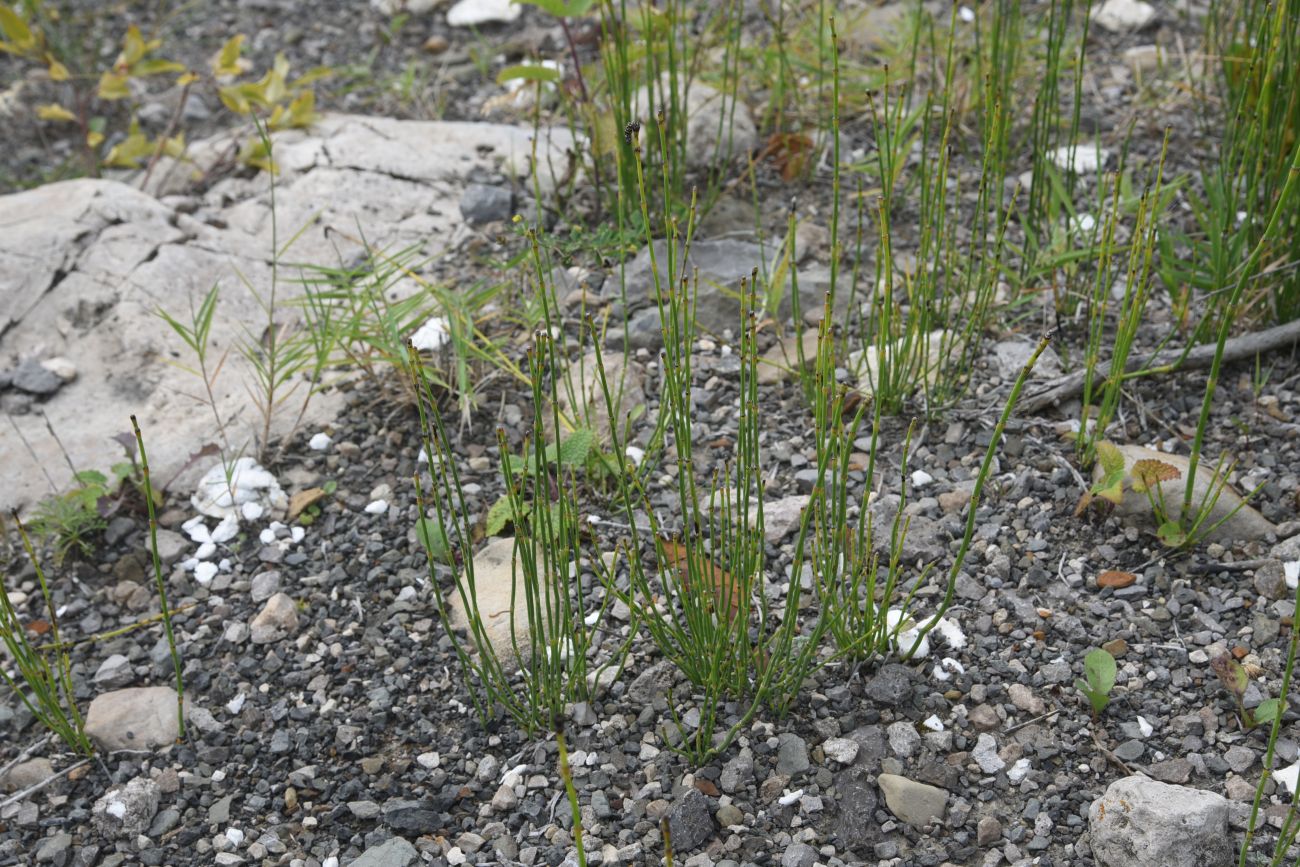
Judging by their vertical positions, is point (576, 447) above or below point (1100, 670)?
above

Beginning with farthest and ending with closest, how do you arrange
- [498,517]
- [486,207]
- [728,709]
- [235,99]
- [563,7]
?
1. [235,99]
2. [486,207]
3. [563,7]
4. [498,517]
5. [728,709]

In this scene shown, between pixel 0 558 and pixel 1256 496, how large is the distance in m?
2.19

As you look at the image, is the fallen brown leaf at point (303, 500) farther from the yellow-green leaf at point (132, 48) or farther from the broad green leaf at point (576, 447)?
the yellow-green leaf at point (132, 48)

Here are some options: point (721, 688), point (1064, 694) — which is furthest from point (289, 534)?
point (1064, 694)

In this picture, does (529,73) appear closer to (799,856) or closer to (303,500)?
(303,500)

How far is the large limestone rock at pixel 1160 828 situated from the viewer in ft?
4.76

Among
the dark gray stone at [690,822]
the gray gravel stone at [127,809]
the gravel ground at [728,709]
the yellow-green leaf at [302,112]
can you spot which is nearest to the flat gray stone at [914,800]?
the gravel ground at [728,709]

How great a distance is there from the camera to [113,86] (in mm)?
3312

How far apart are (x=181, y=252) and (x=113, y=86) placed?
2.88ft

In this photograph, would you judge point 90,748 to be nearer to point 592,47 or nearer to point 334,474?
point 334,474

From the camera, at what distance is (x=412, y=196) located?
2971mm

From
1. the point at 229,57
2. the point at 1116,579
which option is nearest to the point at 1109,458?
the point at 1116,579

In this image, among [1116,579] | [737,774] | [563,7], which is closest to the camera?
[737,774]

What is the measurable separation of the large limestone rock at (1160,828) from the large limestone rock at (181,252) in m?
1.63
